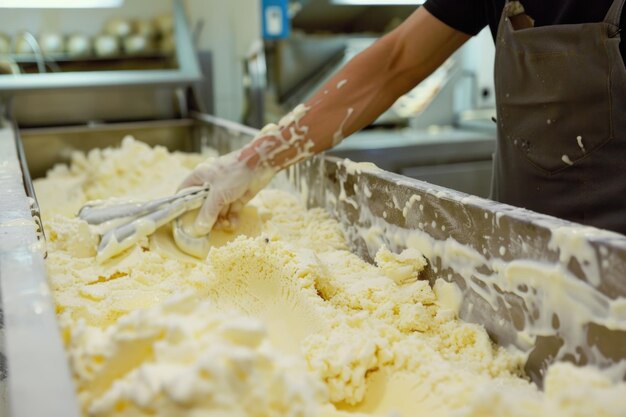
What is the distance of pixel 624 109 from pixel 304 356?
77 centimetres

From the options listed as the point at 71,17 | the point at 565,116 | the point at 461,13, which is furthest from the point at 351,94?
the point at 71,17

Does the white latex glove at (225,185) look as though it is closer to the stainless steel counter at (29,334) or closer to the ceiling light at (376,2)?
the stainless steel counter at (29,334)

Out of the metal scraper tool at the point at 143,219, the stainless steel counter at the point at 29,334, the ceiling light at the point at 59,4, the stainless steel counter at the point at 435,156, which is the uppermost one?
the ceiling light at the point at 59,4

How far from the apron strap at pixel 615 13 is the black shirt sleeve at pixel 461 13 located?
318 millimetres

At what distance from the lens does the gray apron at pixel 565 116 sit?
1.16 meters

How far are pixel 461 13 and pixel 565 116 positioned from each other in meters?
0.34

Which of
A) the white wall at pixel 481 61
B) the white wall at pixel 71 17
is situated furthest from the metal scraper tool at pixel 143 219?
the white wall at pixel 481 61

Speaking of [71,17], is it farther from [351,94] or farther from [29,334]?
[29,334]

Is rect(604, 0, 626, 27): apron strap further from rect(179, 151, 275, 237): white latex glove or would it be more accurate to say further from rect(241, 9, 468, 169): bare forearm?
rect(179, 151, 275, 237): white latex glove

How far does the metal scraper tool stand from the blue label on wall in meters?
1.60

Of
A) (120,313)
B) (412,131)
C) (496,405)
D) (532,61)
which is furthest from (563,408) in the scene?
(412,131)

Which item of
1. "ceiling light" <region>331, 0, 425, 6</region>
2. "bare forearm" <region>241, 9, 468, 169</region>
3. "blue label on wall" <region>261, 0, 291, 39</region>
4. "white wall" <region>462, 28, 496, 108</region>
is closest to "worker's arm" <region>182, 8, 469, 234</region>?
"bare forearm" <region>241, 9, 468, 169</region>

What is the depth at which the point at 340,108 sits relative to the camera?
4.79 feet

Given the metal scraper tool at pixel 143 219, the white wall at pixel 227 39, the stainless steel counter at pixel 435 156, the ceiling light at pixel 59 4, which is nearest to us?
the metal scraper tool at pixel 143 219
